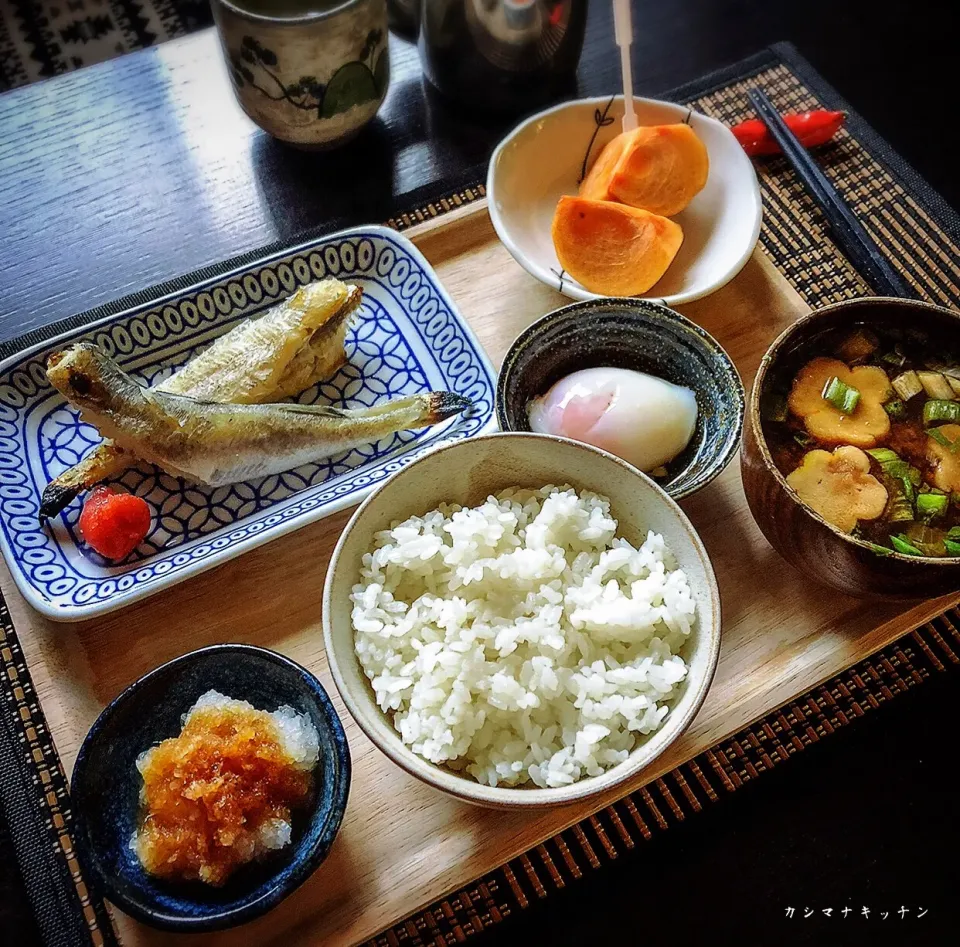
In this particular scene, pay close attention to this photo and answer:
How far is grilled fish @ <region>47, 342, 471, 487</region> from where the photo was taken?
1401mm

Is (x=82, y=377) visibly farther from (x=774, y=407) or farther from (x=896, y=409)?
(x=896, y=409)

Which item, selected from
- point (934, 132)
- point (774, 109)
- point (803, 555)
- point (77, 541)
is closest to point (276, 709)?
point (77, 541)

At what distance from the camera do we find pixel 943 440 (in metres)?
1.32

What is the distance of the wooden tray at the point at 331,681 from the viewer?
44.6 inches

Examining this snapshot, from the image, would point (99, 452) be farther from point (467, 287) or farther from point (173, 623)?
point (467, 287)

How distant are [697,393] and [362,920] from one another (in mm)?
953

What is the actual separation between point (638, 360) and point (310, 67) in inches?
33.7

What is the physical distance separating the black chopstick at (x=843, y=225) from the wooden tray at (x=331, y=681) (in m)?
0.57

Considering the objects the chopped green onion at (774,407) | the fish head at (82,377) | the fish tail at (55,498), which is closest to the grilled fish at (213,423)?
the fish head at (82,377)

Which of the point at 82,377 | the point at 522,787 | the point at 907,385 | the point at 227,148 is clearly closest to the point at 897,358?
the point at 907,385

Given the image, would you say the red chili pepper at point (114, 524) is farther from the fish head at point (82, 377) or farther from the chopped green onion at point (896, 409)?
the chopped green onion at point (896, 409)

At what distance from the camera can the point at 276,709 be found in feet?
3.91

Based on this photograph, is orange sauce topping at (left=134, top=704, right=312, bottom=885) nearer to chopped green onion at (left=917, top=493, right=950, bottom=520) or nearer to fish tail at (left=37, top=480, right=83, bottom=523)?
fish tail at (left=37, top=480, right=83, bottom=523)

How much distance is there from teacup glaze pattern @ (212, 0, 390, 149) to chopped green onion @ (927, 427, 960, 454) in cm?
126
